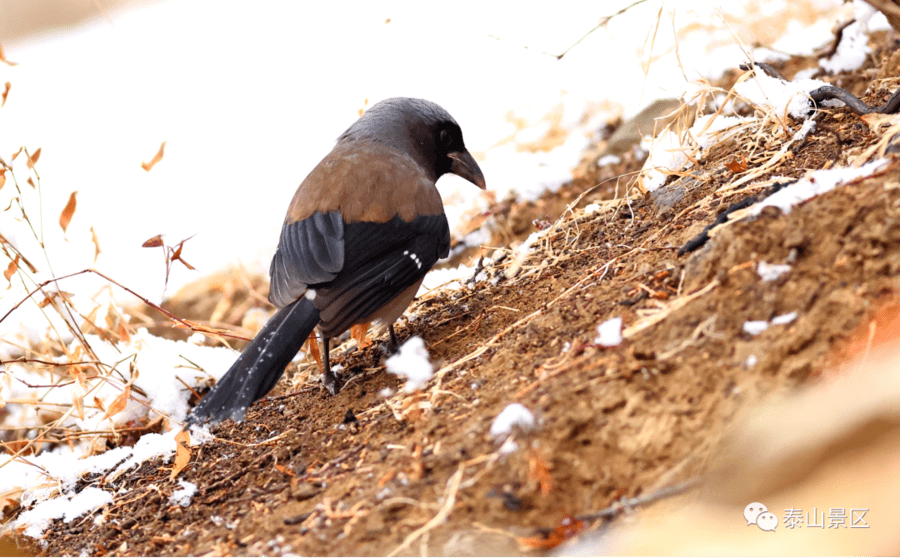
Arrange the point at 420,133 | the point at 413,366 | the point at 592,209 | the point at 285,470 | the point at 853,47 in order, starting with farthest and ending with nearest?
the point at 853,47 → the point at 420,133 → the point at 592,209 → the point at 413,366 → the point at 285,470

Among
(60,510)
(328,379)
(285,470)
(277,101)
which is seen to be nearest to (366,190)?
(328,379)

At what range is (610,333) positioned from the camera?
197 centimetres

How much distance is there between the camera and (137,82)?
298 inches

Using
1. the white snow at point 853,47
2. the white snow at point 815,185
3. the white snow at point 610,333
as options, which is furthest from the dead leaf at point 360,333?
the white snow at point 853,47

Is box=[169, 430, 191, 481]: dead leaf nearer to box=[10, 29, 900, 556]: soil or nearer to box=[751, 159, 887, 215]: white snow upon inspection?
box=[10, 29, 900, 556]: soil

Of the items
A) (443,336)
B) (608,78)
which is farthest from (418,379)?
(608,78)

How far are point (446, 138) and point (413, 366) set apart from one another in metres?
1.92

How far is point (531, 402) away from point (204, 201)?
16.5 ft

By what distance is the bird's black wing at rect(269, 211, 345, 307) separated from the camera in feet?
9.30

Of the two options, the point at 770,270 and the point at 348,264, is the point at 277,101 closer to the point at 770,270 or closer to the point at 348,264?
the point at 348,264

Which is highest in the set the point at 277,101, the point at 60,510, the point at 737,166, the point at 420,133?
the point at 277,101

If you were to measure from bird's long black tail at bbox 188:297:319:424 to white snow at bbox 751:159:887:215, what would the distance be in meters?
1.71

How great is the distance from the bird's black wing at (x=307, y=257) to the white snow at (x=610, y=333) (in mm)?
1242

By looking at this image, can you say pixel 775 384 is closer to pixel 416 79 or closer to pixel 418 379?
pixel 418 379
